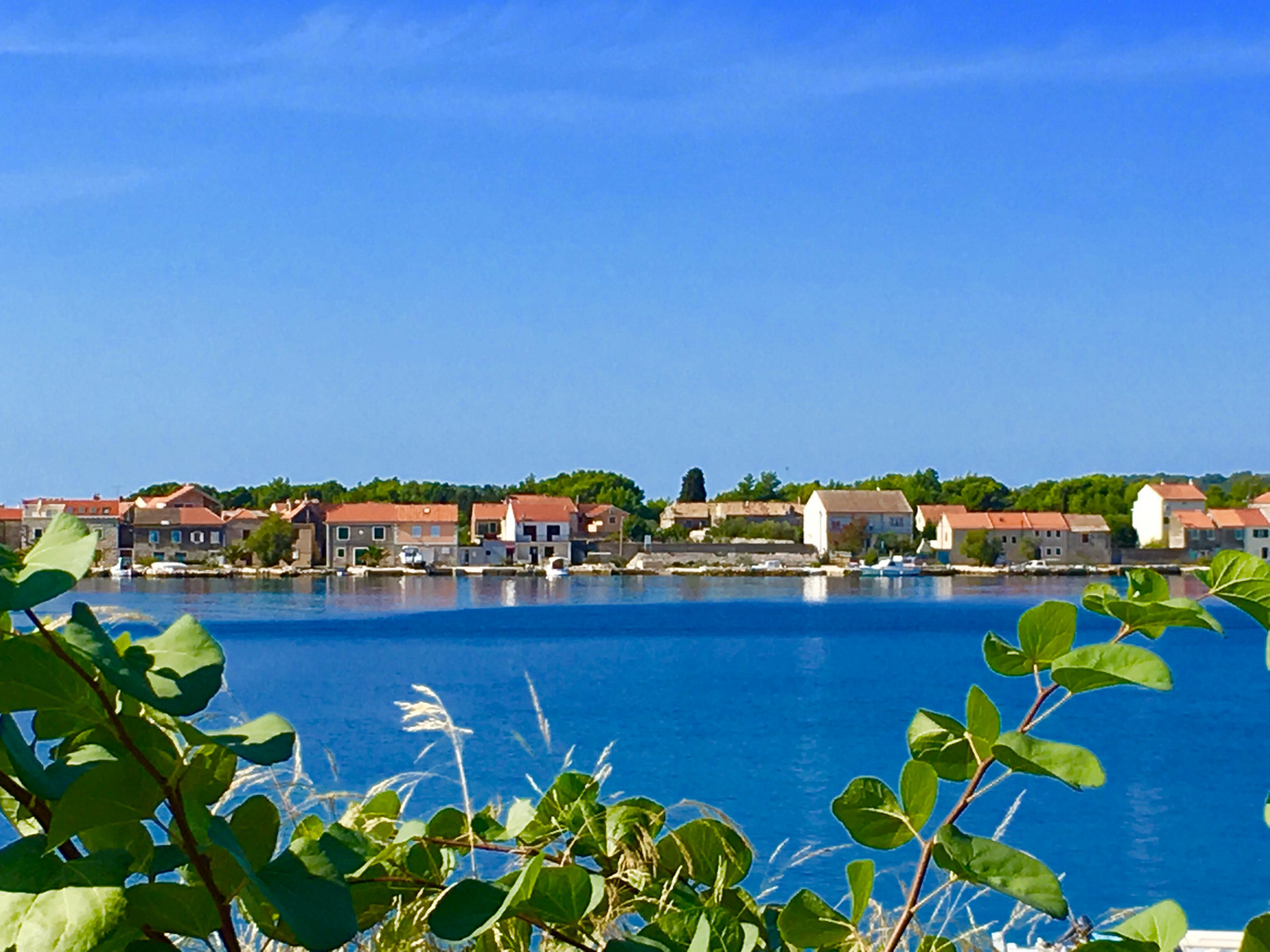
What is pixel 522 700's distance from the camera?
2808 centimetres

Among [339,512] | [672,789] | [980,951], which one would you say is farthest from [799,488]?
[980,951]

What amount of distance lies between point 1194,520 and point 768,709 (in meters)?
57.6

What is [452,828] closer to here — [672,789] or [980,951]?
[980,951]

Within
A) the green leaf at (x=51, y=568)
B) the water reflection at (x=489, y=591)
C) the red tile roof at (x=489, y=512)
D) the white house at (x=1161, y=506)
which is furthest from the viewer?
the red tile roof at (x=489, y=512)

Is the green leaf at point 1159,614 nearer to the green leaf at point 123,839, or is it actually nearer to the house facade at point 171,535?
the green leaf at point 123,839

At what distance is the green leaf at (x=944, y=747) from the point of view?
69 centimetres

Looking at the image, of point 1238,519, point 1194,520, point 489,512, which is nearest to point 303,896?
point 489,512

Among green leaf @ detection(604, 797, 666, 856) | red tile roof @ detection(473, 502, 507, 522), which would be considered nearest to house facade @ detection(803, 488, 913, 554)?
red tile roof @ detection(473, 502, 507, 522)

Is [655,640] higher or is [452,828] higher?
[452,828]

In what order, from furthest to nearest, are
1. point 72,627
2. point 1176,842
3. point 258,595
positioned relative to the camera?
point 258,595 → point 1176,842 → point 72,627

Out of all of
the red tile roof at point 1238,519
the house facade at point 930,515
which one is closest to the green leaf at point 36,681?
the red tile roof at point 1238,519

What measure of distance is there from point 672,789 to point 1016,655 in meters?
18.4

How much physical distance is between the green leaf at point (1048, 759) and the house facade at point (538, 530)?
247 ft

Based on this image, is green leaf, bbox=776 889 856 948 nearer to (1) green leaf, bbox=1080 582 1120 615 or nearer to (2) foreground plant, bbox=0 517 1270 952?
(2) foreground plant, bbox=0 517 1270 952
